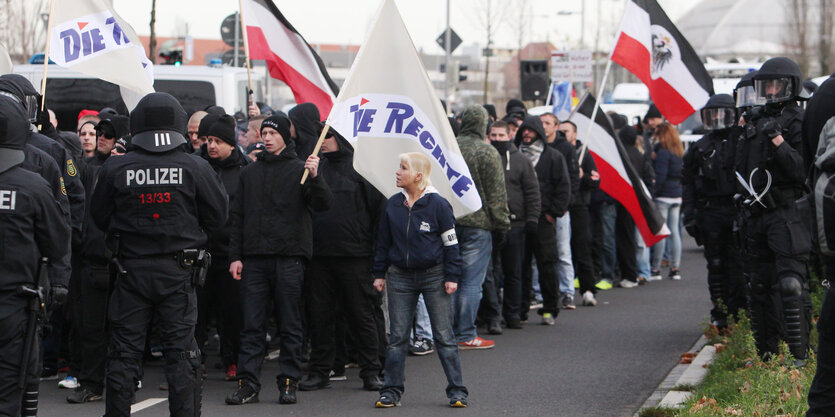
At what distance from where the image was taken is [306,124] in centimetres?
1001

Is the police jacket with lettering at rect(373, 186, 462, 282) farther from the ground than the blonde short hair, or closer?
closer

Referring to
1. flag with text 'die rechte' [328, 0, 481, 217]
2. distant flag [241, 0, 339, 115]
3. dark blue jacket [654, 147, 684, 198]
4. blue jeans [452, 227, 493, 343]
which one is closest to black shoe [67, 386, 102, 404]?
flag with text 'die rechte' [328, 0, 481, 217]

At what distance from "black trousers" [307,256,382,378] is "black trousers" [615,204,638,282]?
782 cm

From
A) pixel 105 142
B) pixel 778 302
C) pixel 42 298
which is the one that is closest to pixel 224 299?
pixel 105 142

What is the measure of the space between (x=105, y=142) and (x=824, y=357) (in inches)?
227

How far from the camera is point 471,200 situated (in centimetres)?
920

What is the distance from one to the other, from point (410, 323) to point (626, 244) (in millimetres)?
8730

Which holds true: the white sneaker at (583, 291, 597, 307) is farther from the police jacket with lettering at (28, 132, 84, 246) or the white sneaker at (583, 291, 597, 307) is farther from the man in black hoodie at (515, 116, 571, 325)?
the police jacket with lettering at (28, 132, 84, 246)

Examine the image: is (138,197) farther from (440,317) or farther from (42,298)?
(440,317)

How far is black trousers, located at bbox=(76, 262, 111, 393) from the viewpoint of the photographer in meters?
8.80

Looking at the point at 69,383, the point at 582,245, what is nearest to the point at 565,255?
the point at 582,245

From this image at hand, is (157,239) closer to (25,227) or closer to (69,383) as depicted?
(25,227)

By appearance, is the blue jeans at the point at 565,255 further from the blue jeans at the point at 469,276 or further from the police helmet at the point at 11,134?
the police helmet at the point at 11,134

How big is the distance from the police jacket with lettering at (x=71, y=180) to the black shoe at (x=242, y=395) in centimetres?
158
